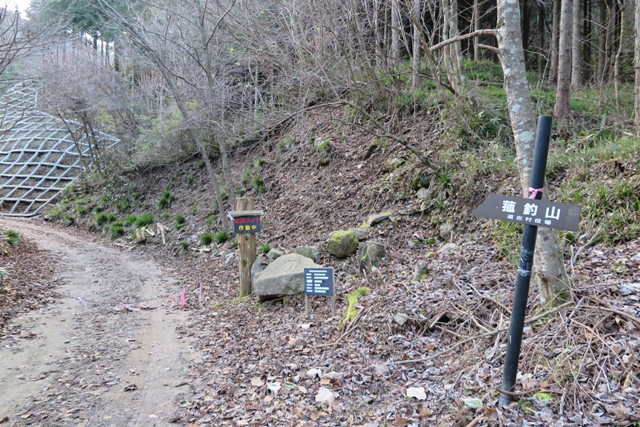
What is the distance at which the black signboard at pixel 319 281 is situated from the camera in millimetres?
6449

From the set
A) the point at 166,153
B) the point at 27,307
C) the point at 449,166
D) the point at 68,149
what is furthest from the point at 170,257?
the point at 68,149

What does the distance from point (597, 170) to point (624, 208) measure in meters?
1.02

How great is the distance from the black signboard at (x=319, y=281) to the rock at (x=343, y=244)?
1813mm

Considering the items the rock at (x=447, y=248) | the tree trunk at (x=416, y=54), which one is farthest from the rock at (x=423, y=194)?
the tree trunk at (x=416, y=54)

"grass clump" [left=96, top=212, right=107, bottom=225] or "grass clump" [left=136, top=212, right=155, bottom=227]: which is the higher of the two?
"grass clump" [left=136, top=212, right=155, bottom=227]

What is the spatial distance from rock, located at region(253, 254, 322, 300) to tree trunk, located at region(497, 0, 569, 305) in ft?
13.0

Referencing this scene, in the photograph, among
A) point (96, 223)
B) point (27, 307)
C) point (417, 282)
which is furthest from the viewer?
point (96, 223)

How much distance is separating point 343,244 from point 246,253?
1.86 m

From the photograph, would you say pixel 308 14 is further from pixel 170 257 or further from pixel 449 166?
pixel 170 257

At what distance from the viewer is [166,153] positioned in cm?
Result: 1919

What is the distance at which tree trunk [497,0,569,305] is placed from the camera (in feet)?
13.6

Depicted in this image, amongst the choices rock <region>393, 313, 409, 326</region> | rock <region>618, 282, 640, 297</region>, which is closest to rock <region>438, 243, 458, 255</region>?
rock <region>393, 313, 409, 326</region>

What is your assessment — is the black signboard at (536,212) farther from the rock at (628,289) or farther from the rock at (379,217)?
the rock at (379,217)

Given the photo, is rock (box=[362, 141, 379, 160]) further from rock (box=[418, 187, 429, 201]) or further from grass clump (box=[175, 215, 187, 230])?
grass clump (box=[175, 215, 187, 230])
